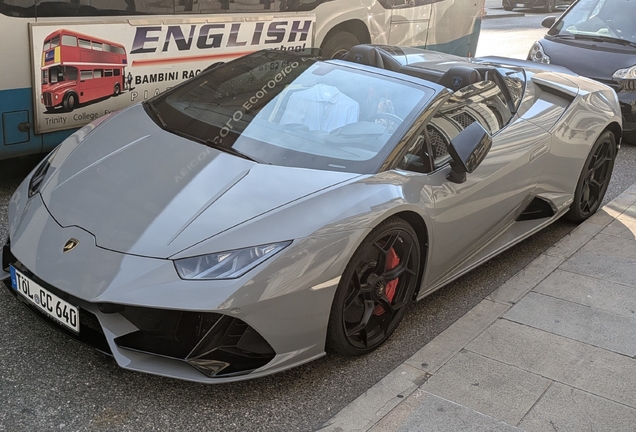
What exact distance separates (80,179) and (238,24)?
137 inches

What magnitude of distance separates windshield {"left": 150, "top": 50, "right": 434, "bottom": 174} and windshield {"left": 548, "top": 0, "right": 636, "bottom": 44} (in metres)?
5.47

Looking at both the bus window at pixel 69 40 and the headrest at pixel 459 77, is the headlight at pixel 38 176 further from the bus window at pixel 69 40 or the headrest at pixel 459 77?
the headrest at pixel 459 77

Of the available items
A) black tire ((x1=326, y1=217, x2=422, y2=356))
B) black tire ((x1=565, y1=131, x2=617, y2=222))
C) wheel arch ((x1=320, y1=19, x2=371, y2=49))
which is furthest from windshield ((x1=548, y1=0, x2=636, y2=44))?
black tire ((x1=326, y1=217, x2=422, y2=356))

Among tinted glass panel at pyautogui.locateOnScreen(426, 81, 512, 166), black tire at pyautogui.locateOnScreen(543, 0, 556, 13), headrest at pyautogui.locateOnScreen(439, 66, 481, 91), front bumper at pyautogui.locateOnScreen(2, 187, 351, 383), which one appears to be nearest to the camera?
front bumper at pyautogui.locateOnScreen(2, 187, 351, 383)

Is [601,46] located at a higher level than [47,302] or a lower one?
higher

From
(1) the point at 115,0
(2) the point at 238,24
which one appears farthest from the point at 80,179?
(2) the point at 238,24

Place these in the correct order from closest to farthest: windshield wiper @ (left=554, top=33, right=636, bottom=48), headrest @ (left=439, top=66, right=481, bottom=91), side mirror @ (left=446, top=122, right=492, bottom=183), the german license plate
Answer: the german license plate, side mirror @ (left=446, top=122, right=492, bottom=183), headrest @ (left=439, top=66, right=481, bottom=91), windshield wiper @ (left=554, top=33, right=636, bottom=48)

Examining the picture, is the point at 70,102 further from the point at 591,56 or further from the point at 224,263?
the point at 591,56

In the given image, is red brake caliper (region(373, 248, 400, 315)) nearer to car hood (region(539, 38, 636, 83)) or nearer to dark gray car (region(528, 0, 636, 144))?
dark gray car (region(528, 0, 636, 144))

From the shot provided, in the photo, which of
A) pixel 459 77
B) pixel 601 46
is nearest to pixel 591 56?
pixel 601 46

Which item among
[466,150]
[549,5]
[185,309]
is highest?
[466,150]

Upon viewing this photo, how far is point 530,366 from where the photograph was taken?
337 centimetres

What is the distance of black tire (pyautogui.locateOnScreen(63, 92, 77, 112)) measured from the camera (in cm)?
545

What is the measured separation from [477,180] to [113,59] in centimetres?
309
